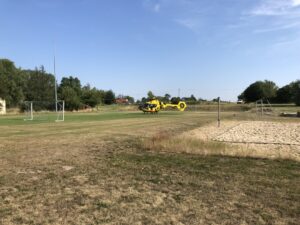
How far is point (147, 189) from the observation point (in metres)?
6.09

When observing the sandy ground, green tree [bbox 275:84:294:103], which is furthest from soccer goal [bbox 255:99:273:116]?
green tree [bbox 275:84:294:103]

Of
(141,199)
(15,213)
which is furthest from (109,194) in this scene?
(15,213)

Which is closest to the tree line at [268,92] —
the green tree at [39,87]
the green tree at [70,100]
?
the green tree at [70,100]

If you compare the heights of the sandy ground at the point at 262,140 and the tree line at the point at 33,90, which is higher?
the tree line at the point at 33,90

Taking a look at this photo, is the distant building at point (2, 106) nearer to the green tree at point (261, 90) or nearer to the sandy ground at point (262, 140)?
the sandy ground at point (262, 140)

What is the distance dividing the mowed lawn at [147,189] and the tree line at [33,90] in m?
54.1

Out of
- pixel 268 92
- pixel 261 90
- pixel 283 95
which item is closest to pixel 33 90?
pixel 261 90

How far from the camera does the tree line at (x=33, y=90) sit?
59.1 m

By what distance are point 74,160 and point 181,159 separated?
10.1ft

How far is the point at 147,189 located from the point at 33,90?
7130 cm

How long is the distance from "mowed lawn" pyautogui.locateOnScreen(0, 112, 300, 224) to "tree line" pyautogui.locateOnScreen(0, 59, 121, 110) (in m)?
54.1

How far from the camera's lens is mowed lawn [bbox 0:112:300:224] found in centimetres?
469

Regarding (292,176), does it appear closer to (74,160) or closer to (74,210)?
(74,210)

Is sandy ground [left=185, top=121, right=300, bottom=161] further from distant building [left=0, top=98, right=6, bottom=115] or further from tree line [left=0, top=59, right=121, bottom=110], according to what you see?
tree line [left=0, top=59, right=121, bottom=110]
